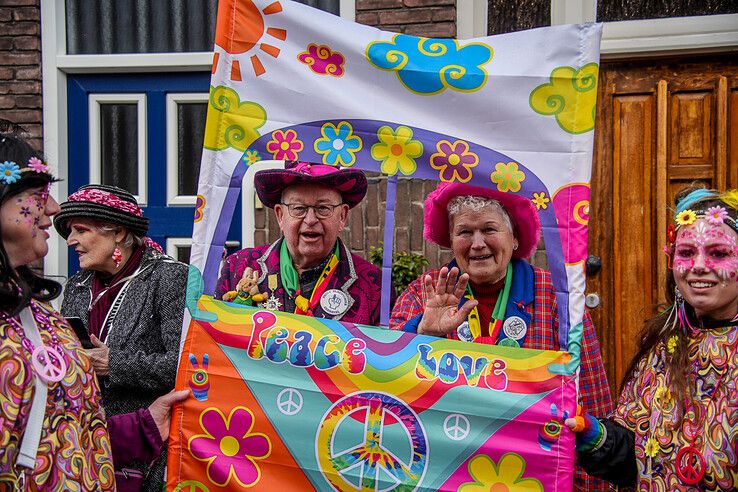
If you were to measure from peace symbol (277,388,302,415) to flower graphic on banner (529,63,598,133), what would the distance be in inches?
45.7

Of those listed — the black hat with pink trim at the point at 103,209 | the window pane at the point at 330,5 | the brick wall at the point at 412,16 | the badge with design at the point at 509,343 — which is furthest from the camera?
the window pane at the point at 330,5

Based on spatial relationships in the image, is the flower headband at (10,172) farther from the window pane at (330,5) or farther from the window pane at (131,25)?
the window pane at (131,25)

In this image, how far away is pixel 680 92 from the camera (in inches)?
168

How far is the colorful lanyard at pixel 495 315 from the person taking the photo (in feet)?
8.91

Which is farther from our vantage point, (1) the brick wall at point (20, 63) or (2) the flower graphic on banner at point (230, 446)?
(1) the brick wall at point (20, 63)

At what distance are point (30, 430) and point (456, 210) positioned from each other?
1.63m

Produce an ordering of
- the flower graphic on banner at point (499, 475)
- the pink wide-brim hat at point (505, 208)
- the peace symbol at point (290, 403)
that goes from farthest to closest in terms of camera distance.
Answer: the pink wide-brim hat at point (505, 208), the peace symbol at point (290, 403), the flower graphic on banner at point (499, 475)

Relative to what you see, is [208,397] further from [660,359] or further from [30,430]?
[660,359]

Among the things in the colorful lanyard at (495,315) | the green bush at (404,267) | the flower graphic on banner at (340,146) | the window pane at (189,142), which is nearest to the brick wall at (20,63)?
the window pane at (189,142)

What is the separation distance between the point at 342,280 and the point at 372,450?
81cm

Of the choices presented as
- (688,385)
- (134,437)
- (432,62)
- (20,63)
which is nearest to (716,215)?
(688,385)

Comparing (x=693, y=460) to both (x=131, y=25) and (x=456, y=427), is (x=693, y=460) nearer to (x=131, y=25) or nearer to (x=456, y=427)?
(x=456, y=427)

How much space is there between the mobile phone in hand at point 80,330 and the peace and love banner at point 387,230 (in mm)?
445

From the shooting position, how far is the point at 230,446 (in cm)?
244
